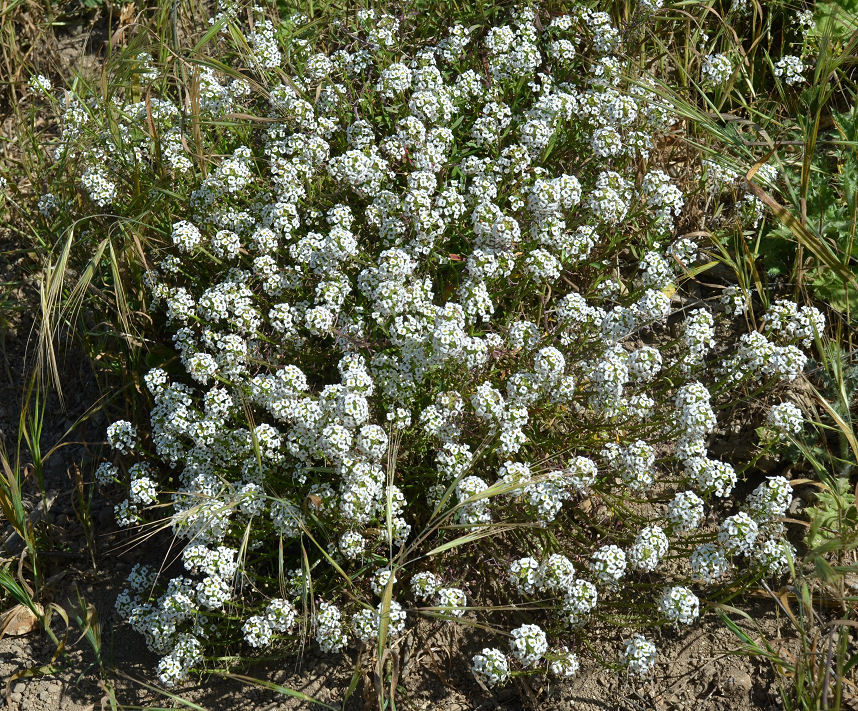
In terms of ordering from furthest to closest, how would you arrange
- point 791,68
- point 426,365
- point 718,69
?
point 791,68 < point 718,69 < point 426,365

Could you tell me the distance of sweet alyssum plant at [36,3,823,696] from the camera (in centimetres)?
397

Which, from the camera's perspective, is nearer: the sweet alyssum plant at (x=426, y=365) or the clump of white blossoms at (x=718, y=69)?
the sweet alyssum plant at (x=426, y=365)

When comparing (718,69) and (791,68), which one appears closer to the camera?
(718,69)

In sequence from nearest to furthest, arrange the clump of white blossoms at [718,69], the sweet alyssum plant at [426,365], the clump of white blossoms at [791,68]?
the sweet alyssum plant at [426,365] < the clump of white blossoms at [718,69] < the clump of white blossoms at [791,68]

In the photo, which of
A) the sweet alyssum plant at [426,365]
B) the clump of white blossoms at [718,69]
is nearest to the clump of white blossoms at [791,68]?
the clump of white blossoms at [718,69]

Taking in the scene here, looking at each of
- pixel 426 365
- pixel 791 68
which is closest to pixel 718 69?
pixel 791 68

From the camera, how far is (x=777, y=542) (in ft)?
13.1

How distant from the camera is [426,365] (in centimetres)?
414

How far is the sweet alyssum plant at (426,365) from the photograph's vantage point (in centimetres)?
397

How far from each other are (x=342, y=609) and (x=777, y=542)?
6.92ft

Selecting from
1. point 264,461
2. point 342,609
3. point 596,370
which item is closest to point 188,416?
point 264,461

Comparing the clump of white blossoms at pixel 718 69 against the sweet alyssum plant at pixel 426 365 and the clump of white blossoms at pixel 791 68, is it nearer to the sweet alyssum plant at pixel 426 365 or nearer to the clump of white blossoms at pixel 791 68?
the sweet alyssum plant at pixel 426 365

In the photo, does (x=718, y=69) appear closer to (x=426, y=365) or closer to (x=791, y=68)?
(x=791, y=68)

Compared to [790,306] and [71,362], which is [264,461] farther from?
[790,306]
